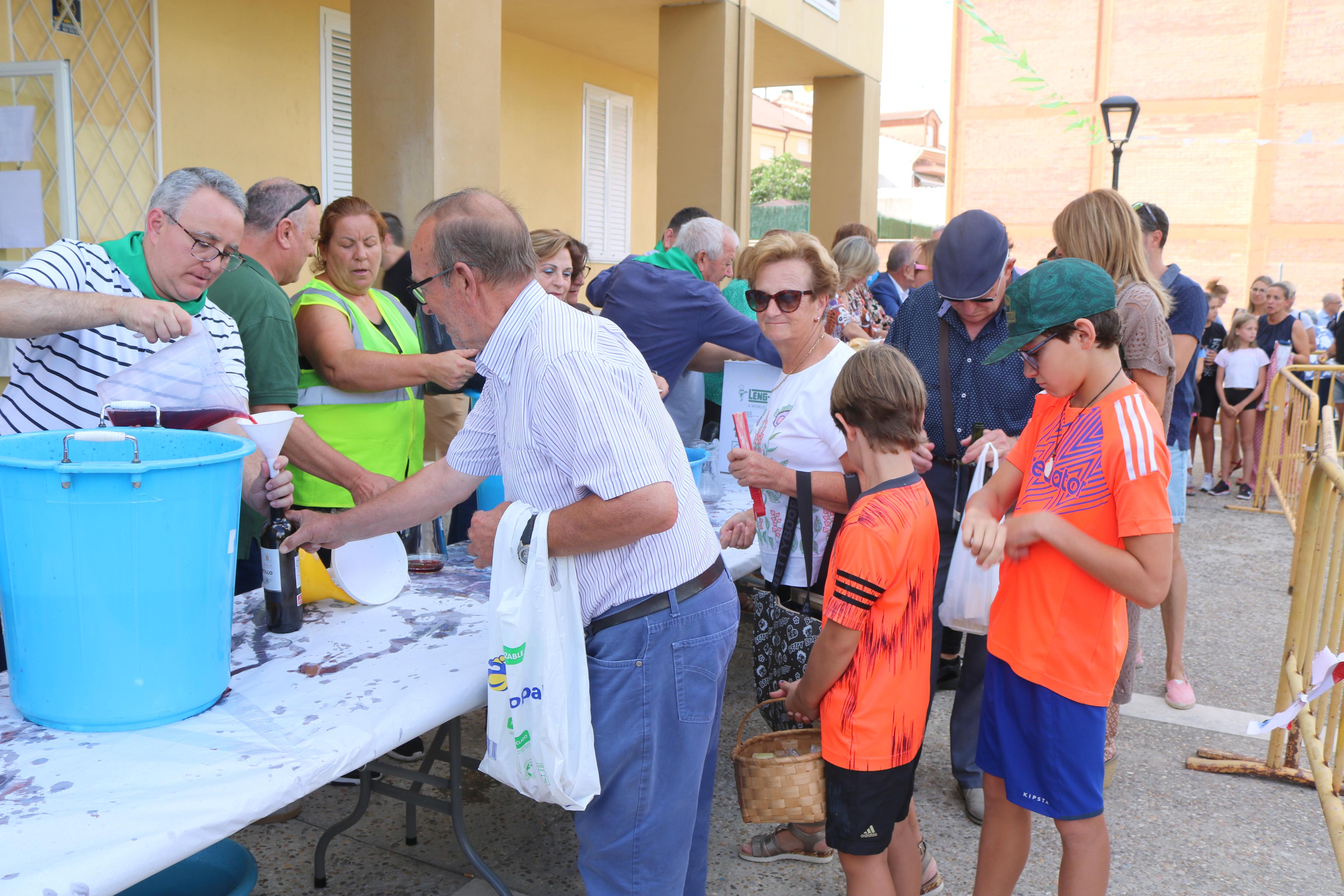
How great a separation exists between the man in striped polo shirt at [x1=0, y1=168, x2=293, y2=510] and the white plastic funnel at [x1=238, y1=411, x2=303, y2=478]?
0.10 feet

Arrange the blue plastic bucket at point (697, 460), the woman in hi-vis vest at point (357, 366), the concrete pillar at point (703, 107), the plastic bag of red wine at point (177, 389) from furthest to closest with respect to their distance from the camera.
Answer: the concrete pillar at point (703, 107) < the blue plastic bucket at point (697, 460) < the woman in hi-vis vest at point (357, 366) < the plastic bag of red wine at point (177, 389)

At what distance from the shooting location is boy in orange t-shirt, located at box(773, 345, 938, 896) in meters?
2.10

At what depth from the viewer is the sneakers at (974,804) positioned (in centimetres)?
316

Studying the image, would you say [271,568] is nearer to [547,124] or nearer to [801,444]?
[801,444]

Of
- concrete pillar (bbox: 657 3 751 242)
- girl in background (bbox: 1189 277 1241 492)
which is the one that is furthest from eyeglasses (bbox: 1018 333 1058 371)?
girl in background (bbox: 1189 277 1241 492)

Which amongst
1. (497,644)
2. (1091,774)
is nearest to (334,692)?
(497,644)

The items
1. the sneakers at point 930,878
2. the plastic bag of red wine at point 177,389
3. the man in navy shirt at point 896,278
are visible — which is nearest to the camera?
the plastic bag of red wine at point 177,389

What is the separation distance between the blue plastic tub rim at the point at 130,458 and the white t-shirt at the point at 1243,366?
967 centimetres

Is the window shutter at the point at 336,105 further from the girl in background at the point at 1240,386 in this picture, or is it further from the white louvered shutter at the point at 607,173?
the girl in background at the point at 1240,386

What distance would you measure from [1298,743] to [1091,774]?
6.92 ft

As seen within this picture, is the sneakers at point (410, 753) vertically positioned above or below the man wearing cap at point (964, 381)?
below

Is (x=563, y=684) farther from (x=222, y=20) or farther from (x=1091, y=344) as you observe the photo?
(x=222, y=20)

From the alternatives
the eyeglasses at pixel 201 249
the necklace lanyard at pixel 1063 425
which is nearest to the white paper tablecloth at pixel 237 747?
the eyeglasses at pixel 201 249

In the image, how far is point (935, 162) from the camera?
4728 centimetres
